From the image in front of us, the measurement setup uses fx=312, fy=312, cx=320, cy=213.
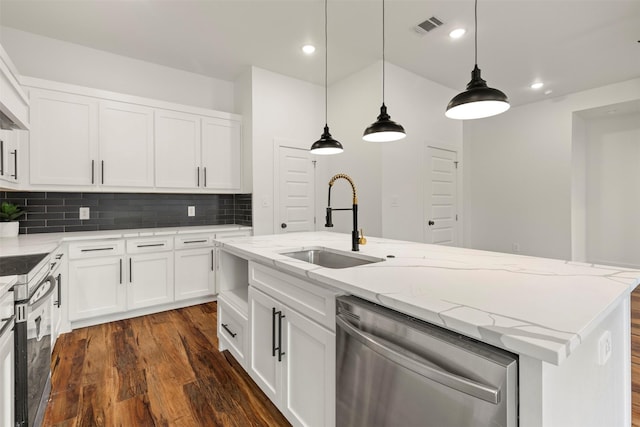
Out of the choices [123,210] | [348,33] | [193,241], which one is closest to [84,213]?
[123,210]

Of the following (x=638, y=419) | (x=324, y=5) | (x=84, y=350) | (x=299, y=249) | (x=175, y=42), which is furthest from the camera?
(x=175, y=42)

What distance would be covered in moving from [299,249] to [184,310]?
2151 millimetres

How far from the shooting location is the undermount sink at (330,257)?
6.36ft

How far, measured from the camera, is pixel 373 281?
3.93 ft

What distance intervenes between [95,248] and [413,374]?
10.6 ft

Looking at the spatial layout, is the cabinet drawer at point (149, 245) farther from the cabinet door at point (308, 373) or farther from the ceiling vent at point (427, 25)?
the ceiling vent at point (427, 25)

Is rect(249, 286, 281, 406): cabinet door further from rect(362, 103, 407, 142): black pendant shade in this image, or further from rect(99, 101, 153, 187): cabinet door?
rect(99, 101, 153, 187): cabinet door

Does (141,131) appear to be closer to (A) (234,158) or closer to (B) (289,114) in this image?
(A) (234,158)

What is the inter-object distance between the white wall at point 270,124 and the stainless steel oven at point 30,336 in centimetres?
238

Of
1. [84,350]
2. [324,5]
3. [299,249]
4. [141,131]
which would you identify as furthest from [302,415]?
[141,131]

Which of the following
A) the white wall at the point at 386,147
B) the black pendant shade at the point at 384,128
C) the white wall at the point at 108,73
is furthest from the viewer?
the white wall at the point at 386,147

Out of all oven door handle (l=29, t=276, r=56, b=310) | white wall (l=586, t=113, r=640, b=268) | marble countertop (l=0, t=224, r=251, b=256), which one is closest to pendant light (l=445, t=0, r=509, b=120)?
oven door handle (l=29, t=276, r=56, b=310)

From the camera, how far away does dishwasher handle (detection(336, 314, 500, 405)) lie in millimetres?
755

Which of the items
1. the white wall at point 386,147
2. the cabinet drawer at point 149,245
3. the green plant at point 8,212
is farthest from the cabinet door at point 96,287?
the white wall at point 386,147
